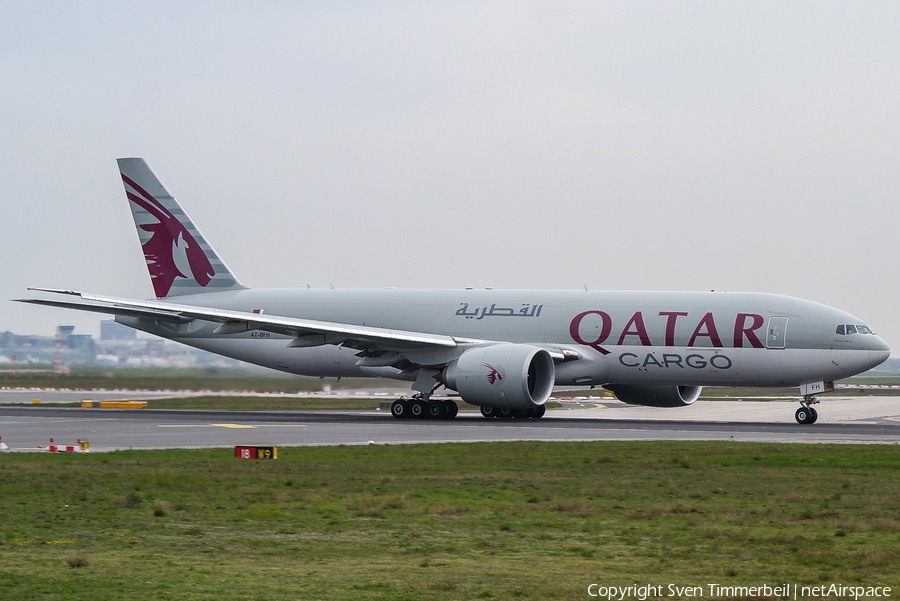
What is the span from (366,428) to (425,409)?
564 cm

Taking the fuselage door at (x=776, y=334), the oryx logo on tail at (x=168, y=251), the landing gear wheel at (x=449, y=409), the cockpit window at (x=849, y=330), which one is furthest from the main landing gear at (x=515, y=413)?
the oryx logo on tail at (x=168, y=251)

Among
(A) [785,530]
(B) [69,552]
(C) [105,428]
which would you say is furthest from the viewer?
(C) [105,428]

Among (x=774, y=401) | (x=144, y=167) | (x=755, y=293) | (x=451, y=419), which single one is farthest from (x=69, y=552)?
(x=774, y=401)

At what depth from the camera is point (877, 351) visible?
108ft

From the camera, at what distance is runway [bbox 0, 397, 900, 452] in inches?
1046

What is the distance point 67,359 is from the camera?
4838 centimetres

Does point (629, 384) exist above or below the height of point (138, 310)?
below

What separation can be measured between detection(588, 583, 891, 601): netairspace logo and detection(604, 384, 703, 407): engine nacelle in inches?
1096

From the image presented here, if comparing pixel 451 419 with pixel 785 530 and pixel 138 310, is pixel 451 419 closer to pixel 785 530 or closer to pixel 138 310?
pixel 138 310

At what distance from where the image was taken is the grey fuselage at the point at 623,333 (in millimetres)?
33469

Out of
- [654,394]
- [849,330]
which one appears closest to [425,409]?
[654,394]

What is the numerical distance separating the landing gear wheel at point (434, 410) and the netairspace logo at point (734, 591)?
26326 millimetres

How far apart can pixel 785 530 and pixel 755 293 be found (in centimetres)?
2253

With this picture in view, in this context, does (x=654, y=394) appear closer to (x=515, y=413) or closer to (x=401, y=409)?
(x=515, y=413)
